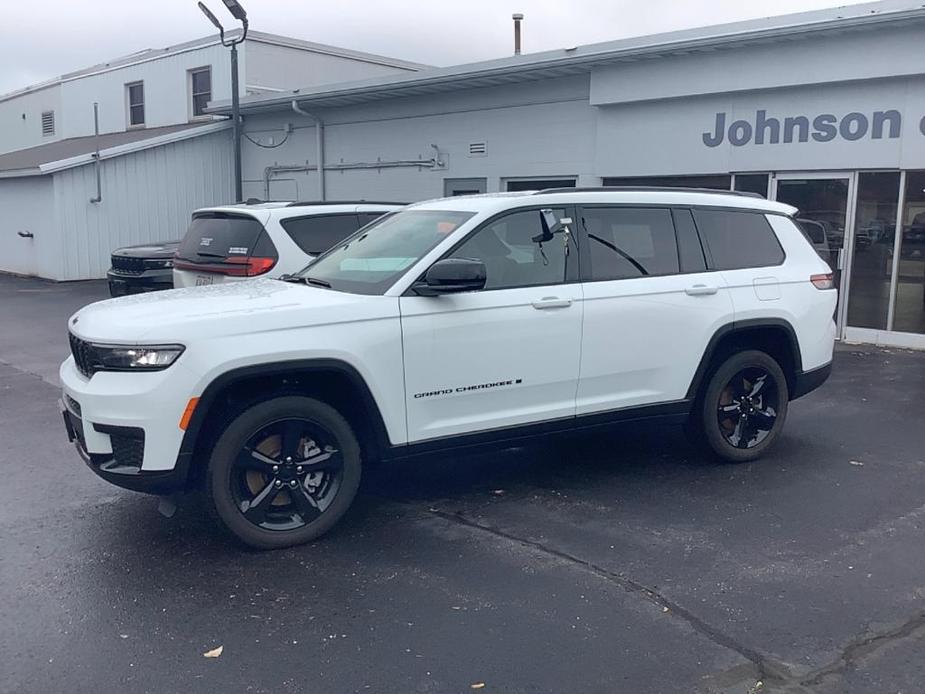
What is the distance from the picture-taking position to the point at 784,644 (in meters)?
3.85

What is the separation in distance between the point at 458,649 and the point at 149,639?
4.35 ft

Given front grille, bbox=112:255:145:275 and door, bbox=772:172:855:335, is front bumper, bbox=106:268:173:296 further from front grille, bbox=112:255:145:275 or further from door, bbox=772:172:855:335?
door, bbox=772:172:855:335

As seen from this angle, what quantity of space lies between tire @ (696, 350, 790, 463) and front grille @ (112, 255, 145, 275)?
7617 millimetres

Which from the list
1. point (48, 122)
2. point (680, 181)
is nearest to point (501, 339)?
point (680, 181)

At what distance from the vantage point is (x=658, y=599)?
14.0ft

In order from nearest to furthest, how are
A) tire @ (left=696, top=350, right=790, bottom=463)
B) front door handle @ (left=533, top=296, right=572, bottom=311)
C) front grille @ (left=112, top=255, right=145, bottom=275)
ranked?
front door handle @ (left=533, top=296, right=572, bottom=311), tire @ (left=696, top=350, right=790, bottom=463), front grille @ (left=112, top=255, right=145, bottom=275)

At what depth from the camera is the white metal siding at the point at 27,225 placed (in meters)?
20.6

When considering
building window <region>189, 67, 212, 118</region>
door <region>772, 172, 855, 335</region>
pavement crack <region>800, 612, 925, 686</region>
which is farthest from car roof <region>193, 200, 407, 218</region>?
building window <region>189, 67, 212, 118</region>

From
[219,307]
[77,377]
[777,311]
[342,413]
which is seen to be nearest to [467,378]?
[342,413]

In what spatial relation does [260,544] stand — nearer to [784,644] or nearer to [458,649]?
[458,649]

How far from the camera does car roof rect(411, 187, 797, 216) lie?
18.6ft

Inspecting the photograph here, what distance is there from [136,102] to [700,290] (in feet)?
81.6

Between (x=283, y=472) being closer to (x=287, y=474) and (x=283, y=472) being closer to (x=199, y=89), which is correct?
(x=287, y=474)

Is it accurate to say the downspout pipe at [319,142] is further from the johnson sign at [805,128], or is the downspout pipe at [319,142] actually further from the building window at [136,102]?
the building window at [136,102]
